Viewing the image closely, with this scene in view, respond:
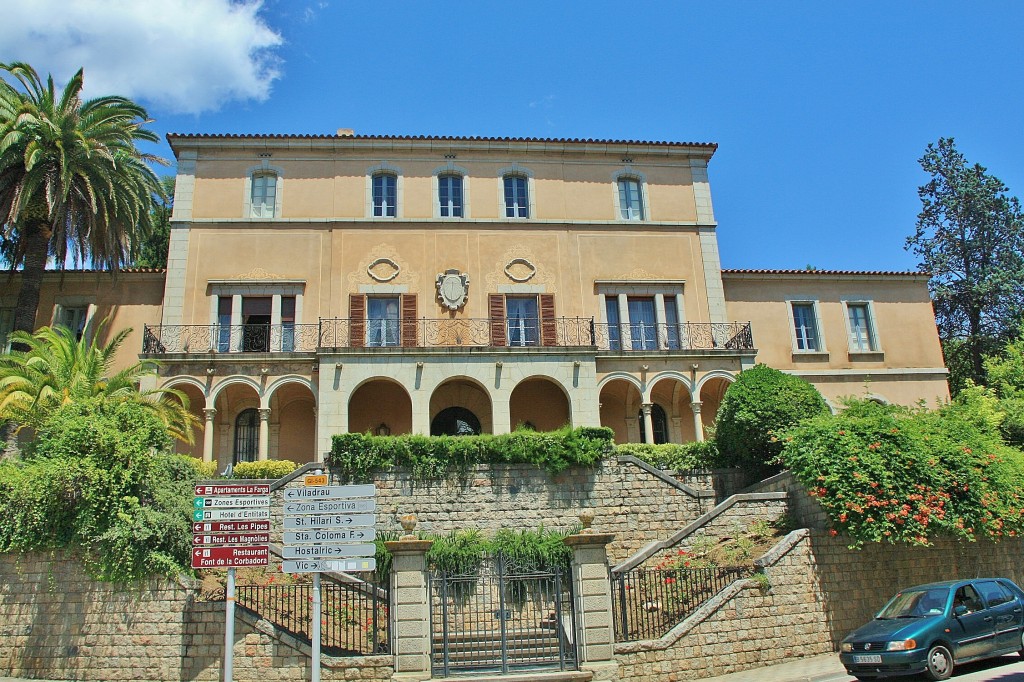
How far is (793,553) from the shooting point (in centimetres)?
1508

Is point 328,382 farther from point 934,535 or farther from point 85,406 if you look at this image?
point 934,535

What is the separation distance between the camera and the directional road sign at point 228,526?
37.0 ft

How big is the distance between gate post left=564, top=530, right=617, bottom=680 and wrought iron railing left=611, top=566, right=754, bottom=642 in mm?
536

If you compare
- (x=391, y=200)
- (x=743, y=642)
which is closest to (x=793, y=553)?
(x=743, y=642)

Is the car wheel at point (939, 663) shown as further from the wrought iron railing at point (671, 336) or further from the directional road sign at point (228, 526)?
the wrought iron railing at point (671, 336)

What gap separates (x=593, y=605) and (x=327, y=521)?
14.3ft

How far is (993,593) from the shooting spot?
1264 cm

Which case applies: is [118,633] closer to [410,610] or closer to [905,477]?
[410,610]

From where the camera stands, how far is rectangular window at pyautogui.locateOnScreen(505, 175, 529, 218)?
93.6ft

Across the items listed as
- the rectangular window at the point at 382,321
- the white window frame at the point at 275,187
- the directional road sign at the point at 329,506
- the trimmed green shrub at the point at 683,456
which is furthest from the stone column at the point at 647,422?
the directional road sign at the point at 329,506

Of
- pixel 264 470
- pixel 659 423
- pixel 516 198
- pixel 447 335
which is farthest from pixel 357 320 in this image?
pixel 659 423

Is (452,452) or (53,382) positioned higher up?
(53,382)

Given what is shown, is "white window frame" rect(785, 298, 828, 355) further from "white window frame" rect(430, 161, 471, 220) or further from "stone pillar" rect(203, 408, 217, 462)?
"stone pillar" rect(203, 408, 217, 462)

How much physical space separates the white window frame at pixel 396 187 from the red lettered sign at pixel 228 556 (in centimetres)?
1763
